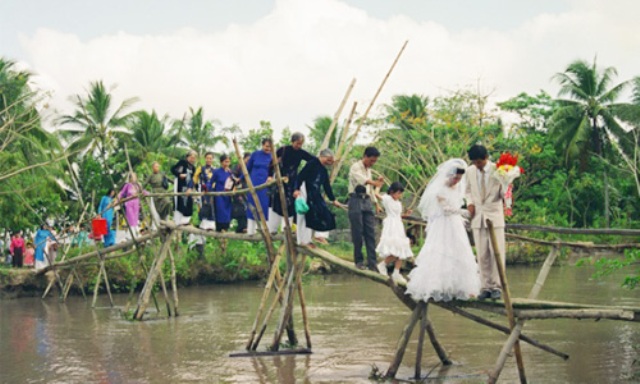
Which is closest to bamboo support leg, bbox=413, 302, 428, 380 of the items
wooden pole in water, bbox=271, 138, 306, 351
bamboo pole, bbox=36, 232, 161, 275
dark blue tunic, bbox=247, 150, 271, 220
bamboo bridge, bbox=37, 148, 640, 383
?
bamboo bridge, bbox=37, 148, 640, 383

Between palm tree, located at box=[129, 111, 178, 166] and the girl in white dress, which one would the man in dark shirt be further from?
palm tree, located at box=[129, 111, 178, 166]

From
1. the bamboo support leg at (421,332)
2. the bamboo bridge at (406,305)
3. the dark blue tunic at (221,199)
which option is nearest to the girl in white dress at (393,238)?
the bamboo bridge at (406,305)

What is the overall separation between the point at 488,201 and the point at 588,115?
94.2 ft

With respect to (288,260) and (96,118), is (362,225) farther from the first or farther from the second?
(96,118)

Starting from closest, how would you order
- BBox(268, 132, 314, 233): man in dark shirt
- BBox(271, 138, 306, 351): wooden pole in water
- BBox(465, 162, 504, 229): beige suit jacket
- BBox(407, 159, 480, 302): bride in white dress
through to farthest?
BBox(407, 159, 480, 302): bride in white dress < BBox(465, 162, 504, 229): beige suit jacket < BBox(271, 138, 306, 351): wooden pole in water < BBox(268, 132, 314, 233): man in dark shirt

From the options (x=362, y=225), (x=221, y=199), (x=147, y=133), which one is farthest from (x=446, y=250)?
(x=147, y=133)

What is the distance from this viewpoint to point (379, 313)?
15.9m

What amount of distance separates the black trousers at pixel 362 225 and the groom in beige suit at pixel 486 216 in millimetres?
1623

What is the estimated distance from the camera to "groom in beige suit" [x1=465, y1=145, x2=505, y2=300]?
8711 mm

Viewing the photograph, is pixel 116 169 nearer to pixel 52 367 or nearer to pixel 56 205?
pixel 56 205

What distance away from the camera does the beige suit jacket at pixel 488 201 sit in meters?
8.70

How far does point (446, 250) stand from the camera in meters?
8.74

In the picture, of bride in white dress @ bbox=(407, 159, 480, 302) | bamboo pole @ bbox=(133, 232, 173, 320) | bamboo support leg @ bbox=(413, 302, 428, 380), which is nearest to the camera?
bride in white dress @ bbox=(407, 159, 480, 302)

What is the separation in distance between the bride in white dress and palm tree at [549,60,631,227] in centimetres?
2697
